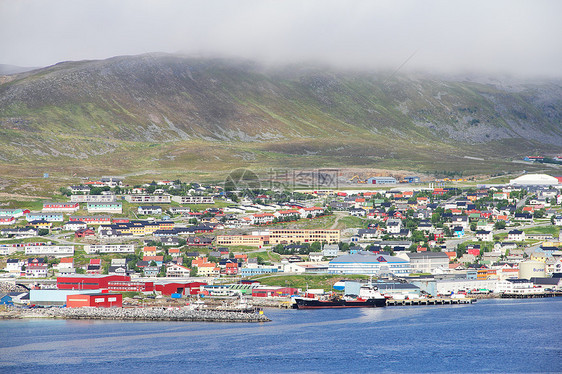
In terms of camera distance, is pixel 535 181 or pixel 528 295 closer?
pixel 528 295

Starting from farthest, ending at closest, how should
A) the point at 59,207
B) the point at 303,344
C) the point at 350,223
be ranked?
1. the point at 59,207
2. the point at 350,223
3. the point at 303,344

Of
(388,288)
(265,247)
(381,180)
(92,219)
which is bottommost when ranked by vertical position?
(388,288)

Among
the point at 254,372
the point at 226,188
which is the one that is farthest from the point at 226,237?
the point at 254,372

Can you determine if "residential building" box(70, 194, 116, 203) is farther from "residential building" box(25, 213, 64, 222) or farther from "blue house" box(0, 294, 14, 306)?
"blue house" box(0, 294, 14, 306)

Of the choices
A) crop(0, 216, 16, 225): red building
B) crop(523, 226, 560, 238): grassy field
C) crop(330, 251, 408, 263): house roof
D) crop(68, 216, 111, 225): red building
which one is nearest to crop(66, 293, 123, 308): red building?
crop(330, 251, 408, 263): house roof

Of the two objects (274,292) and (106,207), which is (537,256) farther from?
(106,207)

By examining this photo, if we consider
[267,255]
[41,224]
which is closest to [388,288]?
[267,255]
